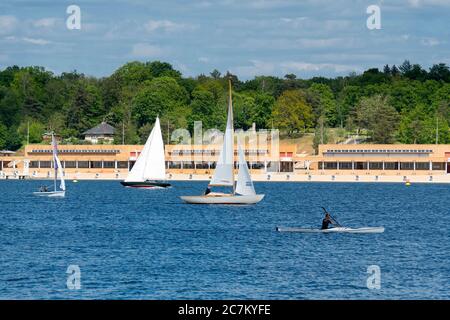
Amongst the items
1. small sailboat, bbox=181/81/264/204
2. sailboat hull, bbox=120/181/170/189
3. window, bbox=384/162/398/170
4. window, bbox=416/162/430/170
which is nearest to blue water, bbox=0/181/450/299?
small sailboat, bbox=181/81/264/204

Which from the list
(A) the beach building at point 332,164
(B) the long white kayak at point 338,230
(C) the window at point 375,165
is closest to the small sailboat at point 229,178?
(B) the long white kayak at point 338,230

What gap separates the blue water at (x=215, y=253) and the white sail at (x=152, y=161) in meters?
33.6

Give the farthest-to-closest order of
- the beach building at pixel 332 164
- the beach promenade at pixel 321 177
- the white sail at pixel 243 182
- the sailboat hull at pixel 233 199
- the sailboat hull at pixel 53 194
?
1. the beach building at pixel 332 164
2. the beach promenade at pixel 321 177
3. the sailboat hull at pixel 53 194
4. the sailboat hull at pixel 233 199
5. the white sail at pixel 243 182

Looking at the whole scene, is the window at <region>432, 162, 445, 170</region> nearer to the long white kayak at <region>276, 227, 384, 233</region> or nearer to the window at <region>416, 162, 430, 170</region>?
the window at <region>416, 162, 430, 170</region>

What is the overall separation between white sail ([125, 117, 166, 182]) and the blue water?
110ft

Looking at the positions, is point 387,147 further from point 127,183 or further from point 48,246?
Result: point 48,246

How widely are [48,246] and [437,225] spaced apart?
33.4 meters

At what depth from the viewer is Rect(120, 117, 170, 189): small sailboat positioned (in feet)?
443

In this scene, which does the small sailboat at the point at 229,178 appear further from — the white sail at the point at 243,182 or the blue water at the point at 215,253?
the blue water at the point at 215,253

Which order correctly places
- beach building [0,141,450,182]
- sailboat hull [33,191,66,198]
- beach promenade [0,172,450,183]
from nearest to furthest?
1. sailboat hull [33,191,66,198]
2. beach promenade [0,172,450,183]
3. beach building [0,141,450,182]

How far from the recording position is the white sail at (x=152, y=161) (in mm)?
135000

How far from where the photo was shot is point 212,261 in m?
53.9
